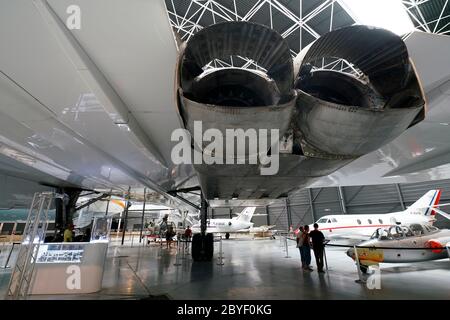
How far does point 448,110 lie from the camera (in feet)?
9.71

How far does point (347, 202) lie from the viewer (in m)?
30.1


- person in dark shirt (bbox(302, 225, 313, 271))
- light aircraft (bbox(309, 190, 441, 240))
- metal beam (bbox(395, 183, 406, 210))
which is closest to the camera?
person in dark shirt (bbox(302, 225, 313, 271))

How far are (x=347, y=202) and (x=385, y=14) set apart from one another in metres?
29.2

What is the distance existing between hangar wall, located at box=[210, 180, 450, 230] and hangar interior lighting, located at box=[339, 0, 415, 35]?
14.9 m

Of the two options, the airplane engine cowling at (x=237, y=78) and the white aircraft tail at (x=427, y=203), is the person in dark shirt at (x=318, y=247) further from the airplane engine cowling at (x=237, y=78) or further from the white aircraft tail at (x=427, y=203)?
the white aircraft tail at (x=427, y=203)

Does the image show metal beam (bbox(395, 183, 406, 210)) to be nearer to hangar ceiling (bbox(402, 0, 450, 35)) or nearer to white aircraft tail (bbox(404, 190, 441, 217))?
white aircraft tail (bbox(404, 190, 441, 217))

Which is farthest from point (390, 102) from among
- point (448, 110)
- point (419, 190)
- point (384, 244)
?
point (419, 190)

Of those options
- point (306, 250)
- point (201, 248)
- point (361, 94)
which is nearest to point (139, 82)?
point (361, 94)

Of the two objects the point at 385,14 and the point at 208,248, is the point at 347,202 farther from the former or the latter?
the point at 385,14

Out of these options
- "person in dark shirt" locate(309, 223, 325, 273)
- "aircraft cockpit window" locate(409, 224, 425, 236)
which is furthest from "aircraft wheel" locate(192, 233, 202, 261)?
"aircraft cockpit window" locate(409, 224, 425, 236)

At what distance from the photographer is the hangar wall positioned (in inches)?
968

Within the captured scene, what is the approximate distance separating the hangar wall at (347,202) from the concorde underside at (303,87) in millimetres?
17823

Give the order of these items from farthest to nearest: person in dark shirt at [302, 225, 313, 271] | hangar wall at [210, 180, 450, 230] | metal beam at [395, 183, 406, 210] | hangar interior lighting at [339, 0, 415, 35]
A: 1. metal beam at [395, 183, 406, 210]
2. hangar wall at [210, 180, 450, 230]
3. person in dark shirt at [302, 225, 313, 271]
4. hangar interior lighting at [339, 0, 415, 35]

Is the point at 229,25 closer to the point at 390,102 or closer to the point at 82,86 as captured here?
the point at 390,102
